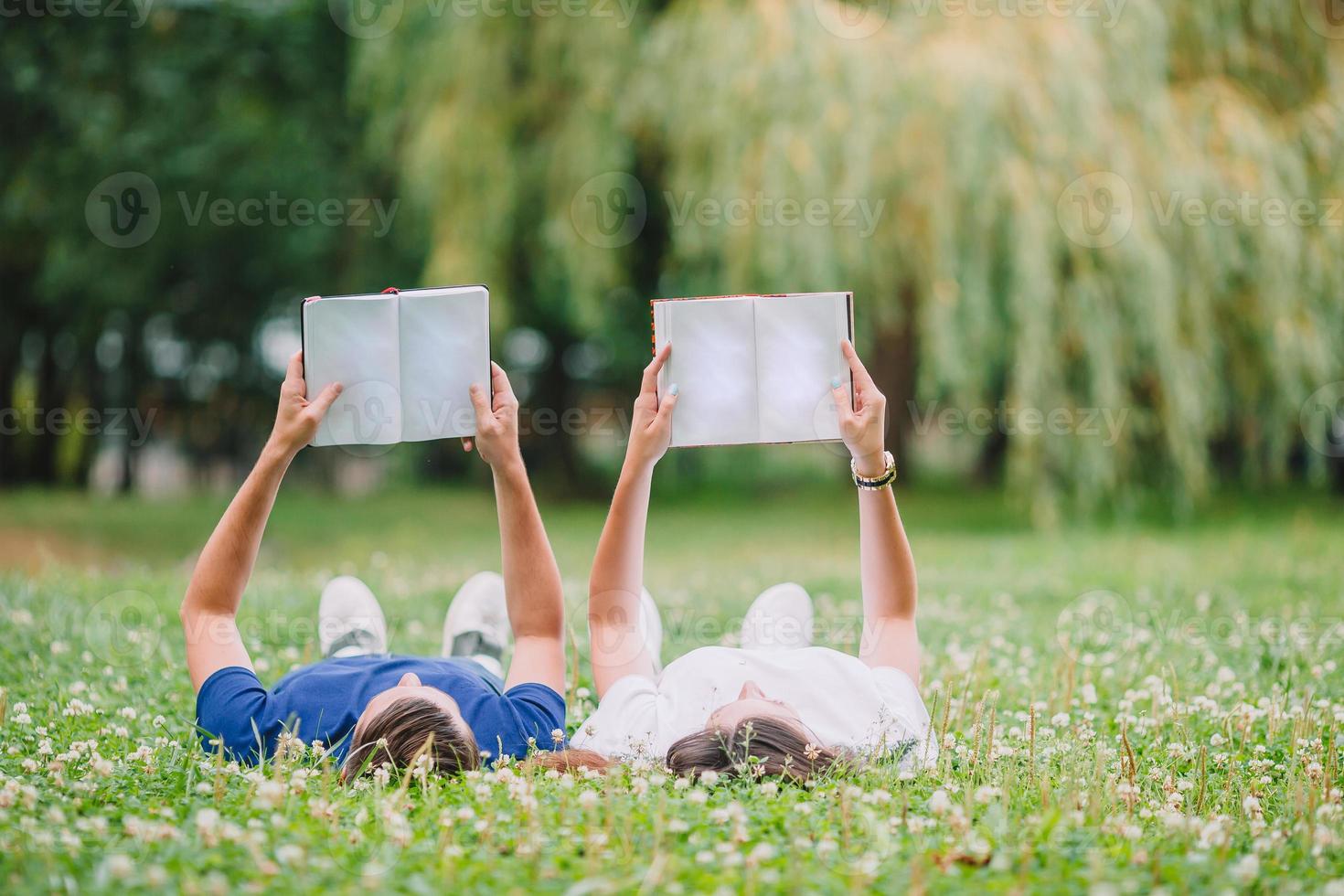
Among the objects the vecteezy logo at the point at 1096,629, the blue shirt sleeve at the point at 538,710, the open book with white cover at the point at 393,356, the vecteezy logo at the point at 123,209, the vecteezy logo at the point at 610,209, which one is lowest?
the vecteezy logo at the point at 1096,629

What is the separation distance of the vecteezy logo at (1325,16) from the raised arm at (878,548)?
8807mm

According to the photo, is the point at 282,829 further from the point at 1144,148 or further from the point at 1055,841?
the point at 1144,148

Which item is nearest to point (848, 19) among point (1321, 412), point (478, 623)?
point (1321, 412)

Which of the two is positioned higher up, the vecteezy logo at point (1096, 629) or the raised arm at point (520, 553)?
the raised arm at point (520, 553)

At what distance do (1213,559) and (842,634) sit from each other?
12.7 ft

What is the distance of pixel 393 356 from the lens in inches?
118

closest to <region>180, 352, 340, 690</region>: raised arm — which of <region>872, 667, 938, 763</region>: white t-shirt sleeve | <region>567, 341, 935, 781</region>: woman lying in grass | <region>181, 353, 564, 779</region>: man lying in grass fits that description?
<region>181, 353, 564, 779</region>: man lying in grass

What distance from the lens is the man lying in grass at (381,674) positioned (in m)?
2.76

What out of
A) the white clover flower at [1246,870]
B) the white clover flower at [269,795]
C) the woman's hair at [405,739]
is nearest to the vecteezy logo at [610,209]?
the woman's hair at [405,739]

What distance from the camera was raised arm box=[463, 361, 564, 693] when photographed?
9.68ft

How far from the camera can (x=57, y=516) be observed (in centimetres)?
1329

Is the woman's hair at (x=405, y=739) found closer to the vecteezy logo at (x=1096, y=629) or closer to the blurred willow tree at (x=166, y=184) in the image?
the vecteezy logo at (x=1096, y=629)

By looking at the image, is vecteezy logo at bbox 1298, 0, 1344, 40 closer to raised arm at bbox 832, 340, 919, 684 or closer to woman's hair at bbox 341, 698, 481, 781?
raised arm at bbox 832, 340, 919, 684

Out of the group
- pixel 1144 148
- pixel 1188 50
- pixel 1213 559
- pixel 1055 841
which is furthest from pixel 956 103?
pixel 1055 841
